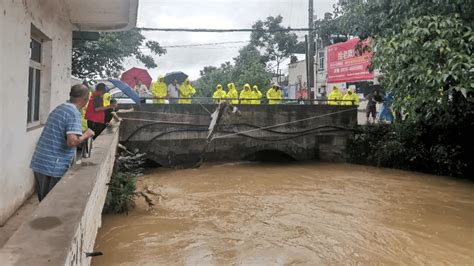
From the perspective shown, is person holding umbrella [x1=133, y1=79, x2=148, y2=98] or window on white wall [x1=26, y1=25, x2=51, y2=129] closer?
window on white wall [x1=26, y1=25, x2=51, y2=129]

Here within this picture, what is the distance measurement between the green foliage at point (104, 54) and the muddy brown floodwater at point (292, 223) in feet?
28.2

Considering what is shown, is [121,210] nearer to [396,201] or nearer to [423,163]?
[396,201]

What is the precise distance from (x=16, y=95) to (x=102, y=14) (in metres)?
3.50

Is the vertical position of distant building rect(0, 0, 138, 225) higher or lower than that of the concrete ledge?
higher

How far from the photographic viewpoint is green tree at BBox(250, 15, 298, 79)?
34906 millimetres

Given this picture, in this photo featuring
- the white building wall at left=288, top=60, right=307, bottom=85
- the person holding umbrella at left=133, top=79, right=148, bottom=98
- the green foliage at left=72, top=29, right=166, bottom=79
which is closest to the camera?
the person holding umbrella at left=133, top=79, right=148, bottom=98

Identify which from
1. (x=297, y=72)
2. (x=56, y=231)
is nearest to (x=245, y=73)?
(x=297, y=72)

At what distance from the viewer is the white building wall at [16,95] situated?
174 inches

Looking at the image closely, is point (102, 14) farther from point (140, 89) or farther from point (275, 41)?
point (275, 41)

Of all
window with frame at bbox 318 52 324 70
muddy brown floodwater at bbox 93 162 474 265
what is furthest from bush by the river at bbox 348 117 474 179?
window with frame at bbox 318 52 324 70

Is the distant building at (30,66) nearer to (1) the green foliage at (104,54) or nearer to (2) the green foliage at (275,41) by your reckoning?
(1) the green foliage at (104,54)

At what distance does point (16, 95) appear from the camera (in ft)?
15.7

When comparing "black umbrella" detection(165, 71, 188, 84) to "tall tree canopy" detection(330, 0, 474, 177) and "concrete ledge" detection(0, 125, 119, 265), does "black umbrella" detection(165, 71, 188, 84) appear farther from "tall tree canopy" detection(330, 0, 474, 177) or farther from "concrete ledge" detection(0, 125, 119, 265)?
"concrete ledge" detection(0, 125, 119, 265)

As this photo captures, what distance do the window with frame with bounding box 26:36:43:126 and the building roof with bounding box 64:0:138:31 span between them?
3.55 ft
